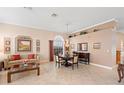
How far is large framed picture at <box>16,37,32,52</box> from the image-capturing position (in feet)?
21.1

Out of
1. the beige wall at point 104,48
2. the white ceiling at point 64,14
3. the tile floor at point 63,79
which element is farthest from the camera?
the beige wall at point 104,48

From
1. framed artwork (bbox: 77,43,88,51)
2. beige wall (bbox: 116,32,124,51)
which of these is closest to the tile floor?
framed artwork (bbox: 77,43,88,51)

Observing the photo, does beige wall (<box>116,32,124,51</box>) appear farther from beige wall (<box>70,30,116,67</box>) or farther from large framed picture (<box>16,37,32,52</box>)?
large framed picture (<box>16,37,32,52</box>)

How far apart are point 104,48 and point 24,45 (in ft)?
18.2

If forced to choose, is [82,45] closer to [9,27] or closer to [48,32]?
[48,32]

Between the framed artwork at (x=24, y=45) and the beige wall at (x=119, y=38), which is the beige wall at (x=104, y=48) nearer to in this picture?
the beige wall at (x=119, y=38)

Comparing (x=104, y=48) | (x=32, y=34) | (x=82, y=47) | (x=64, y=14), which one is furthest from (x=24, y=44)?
(x=104, y=48)

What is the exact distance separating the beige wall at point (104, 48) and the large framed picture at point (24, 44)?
4.53 metres

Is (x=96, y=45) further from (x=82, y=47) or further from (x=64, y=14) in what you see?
(x=64, y=14)

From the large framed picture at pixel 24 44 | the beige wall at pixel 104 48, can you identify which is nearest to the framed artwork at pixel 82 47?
the beige wall at pixel 104 48

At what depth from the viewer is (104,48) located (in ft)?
18.7

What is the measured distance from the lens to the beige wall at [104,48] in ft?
17.3

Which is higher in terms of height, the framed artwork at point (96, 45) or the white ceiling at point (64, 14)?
the white ceiling at point (64, 14)
